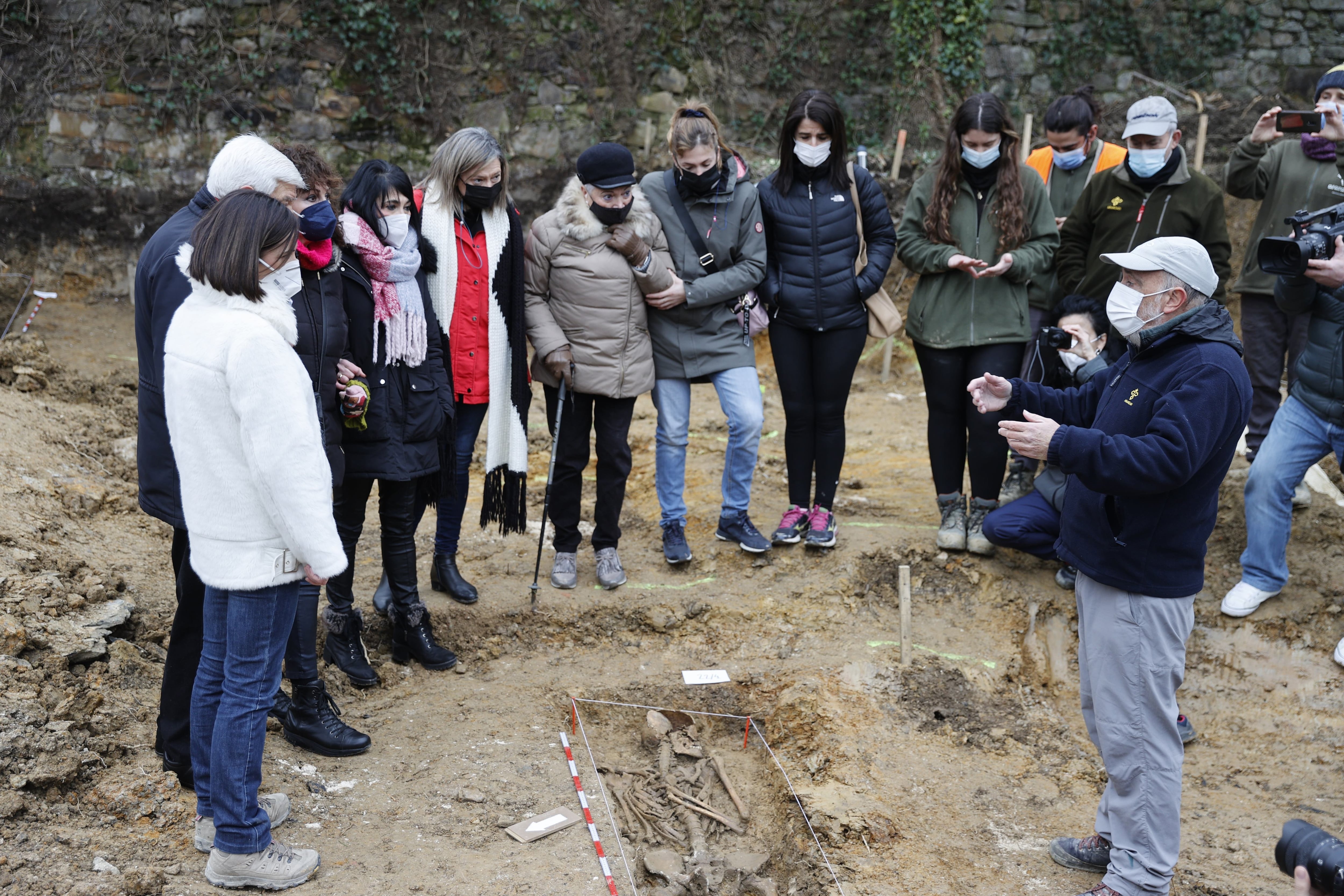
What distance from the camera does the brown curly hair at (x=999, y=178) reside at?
4520 mm

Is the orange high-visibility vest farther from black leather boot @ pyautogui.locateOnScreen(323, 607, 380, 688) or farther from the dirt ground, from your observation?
black leather boot @ pyautogui.locateOnScreen(323, 607, 380, 688)

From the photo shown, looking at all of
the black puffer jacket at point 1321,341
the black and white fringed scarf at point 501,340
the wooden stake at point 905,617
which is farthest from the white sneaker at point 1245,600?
the black and white fringed scarf at point 501,340

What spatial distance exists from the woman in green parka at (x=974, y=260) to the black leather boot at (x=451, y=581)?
2.35 metres

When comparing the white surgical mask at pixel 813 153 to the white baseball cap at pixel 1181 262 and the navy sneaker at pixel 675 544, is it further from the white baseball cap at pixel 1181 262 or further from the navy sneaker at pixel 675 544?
the white baseball cap at pixel 1181 262

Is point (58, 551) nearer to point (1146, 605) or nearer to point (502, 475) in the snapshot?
point (502, 475)

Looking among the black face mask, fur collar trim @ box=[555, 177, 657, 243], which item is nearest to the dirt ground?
fur collar trim @ box=[555, 177, 657, 243]

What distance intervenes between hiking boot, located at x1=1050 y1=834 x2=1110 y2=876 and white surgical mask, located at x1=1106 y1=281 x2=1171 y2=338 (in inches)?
65.5

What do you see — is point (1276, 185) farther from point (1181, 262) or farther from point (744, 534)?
point (744, 534)

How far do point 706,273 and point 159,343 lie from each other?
2499mm

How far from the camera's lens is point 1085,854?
329cm

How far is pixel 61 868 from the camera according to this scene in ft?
8.84

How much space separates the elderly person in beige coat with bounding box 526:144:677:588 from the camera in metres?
4.36

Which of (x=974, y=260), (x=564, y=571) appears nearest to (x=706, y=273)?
(x=974, y=260)

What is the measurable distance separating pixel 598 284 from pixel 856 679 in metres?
2.08
